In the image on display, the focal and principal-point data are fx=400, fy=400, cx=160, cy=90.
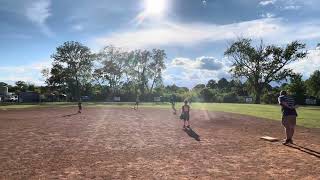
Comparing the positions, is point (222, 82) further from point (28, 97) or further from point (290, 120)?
→ point (290, 120)

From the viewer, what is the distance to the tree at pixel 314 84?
284 ft

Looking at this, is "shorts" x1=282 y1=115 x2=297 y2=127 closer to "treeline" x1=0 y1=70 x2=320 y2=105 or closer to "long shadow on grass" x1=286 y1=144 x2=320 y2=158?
"long shadow on grass" x1=286 y1=144 x2=320 y2=158

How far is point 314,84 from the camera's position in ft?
288

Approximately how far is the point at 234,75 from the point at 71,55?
42.2 metres

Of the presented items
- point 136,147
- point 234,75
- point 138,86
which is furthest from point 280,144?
point 138,86

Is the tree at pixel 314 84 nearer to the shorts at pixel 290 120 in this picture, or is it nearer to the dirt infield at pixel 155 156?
the dirt infield at pixel 155 156

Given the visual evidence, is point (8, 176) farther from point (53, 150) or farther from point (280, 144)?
point (280, 144)

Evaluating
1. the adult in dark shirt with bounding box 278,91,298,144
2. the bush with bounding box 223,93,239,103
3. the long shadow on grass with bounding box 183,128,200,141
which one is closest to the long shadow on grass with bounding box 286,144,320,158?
the adult in dark shirt with bounding box 278,91,298,144

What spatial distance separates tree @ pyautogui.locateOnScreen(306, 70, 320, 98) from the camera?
86.6 metres

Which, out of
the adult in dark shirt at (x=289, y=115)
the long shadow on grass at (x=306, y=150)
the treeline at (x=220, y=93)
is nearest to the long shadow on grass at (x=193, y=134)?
the adult in dark shirt at (x=289, y=115)

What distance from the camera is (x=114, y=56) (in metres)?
104

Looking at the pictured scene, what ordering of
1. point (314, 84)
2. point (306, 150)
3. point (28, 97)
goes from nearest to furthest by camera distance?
point (306, 150) → point (314, 84) → point (28, 97)

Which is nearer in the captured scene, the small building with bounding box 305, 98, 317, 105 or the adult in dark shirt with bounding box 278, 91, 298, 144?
the adult in dark shirt with bounding box 278, 91, 298, 144

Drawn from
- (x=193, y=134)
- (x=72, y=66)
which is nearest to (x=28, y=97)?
(x=72, y=66)
